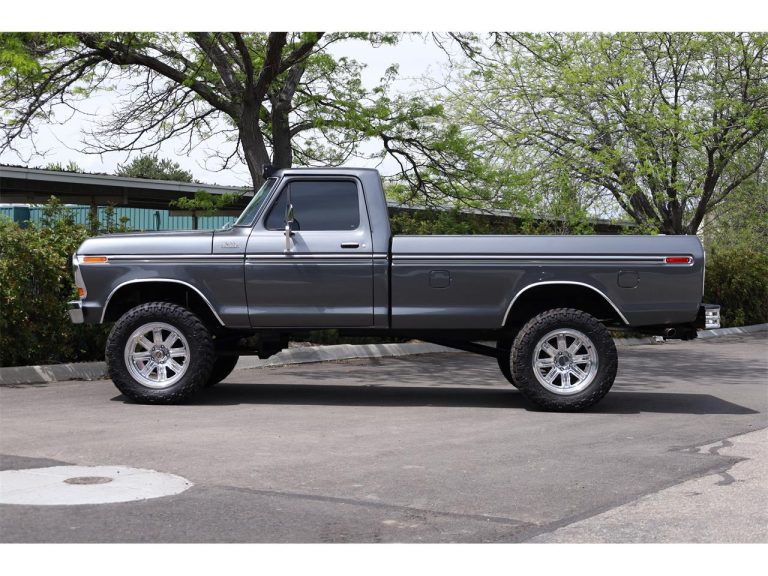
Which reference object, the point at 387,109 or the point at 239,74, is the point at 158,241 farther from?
the point at 239,74

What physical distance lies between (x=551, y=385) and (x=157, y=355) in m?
4.00

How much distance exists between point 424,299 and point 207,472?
13.0 ft

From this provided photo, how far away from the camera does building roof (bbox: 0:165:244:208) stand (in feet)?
119

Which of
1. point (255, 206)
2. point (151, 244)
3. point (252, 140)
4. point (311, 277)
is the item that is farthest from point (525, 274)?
point (252, 140)

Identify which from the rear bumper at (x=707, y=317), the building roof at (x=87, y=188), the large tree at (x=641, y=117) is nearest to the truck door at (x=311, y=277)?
the rear bumper at (x=707, y=317)

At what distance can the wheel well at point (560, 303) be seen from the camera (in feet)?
35.0

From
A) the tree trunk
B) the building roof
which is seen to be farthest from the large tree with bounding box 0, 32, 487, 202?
the building roof

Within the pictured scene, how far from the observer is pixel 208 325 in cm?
1116

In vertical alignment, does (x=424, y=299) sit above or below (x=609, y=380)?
above

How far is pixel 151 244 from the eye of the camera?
35.4 feet

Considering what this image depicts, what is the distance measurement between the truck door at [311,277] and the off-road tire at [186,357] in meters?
0.59

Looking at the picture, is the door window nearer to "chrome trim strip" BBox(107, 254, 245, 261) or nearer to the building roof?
"chrome trim strip" BBox(107, 254, 245, 261)

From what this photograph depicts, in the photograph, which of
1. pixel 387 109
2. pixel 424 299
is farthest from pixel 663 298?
pixel 387 109

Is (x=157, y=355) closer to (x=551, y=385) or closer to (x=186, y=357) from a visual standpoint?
(x=186, y=357)
